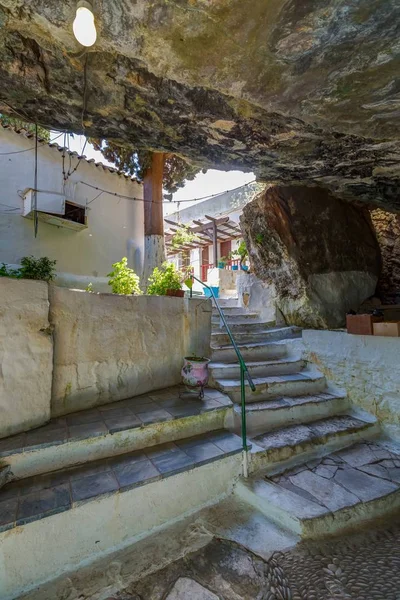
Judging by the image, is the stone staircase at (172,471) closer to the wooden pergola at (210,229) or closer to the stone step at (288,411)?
the stone step at (288,411)

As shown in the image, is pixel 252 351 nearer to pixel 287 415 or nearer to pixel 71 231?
pixel 287 415

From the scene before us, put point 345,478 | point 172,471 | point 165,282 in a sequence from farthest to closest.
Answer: point 165,282 → point 345,478 → point 172,471

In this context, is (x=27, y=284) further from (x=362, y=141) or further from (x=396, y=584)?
(x=362, y=141)

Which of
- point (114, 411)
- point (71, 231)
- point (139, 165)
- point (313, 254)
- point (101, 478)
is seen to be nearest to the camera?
point (101, 478)

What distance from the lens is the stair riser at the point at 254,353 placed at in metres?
3.95

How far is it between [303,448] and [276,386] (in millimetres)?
799

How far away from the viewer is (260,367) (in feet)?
12.3

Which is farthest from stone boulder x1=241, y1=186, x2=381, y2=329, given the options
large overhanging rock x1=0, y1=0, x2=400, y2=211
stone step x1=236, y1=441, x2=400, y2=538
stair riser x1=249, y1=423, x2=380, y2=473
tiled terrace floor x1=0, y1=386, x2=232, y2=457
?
tiled terrace floor x1=0, y1=386, x2=232, y2=457

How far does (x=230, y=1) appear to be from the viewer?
1597 mm

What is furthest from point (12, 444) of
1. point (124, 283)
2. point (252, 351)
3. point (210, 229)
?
point (210, 229)

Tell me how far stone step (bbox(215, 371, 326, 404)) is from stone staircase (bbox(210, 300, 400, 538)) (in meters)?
0.01

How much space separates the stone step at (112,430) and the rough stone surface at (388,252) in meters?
4.71

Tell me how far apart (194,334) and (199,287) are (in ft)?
23.7

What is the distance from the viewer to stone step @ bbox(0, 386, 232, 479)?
6.30ft
